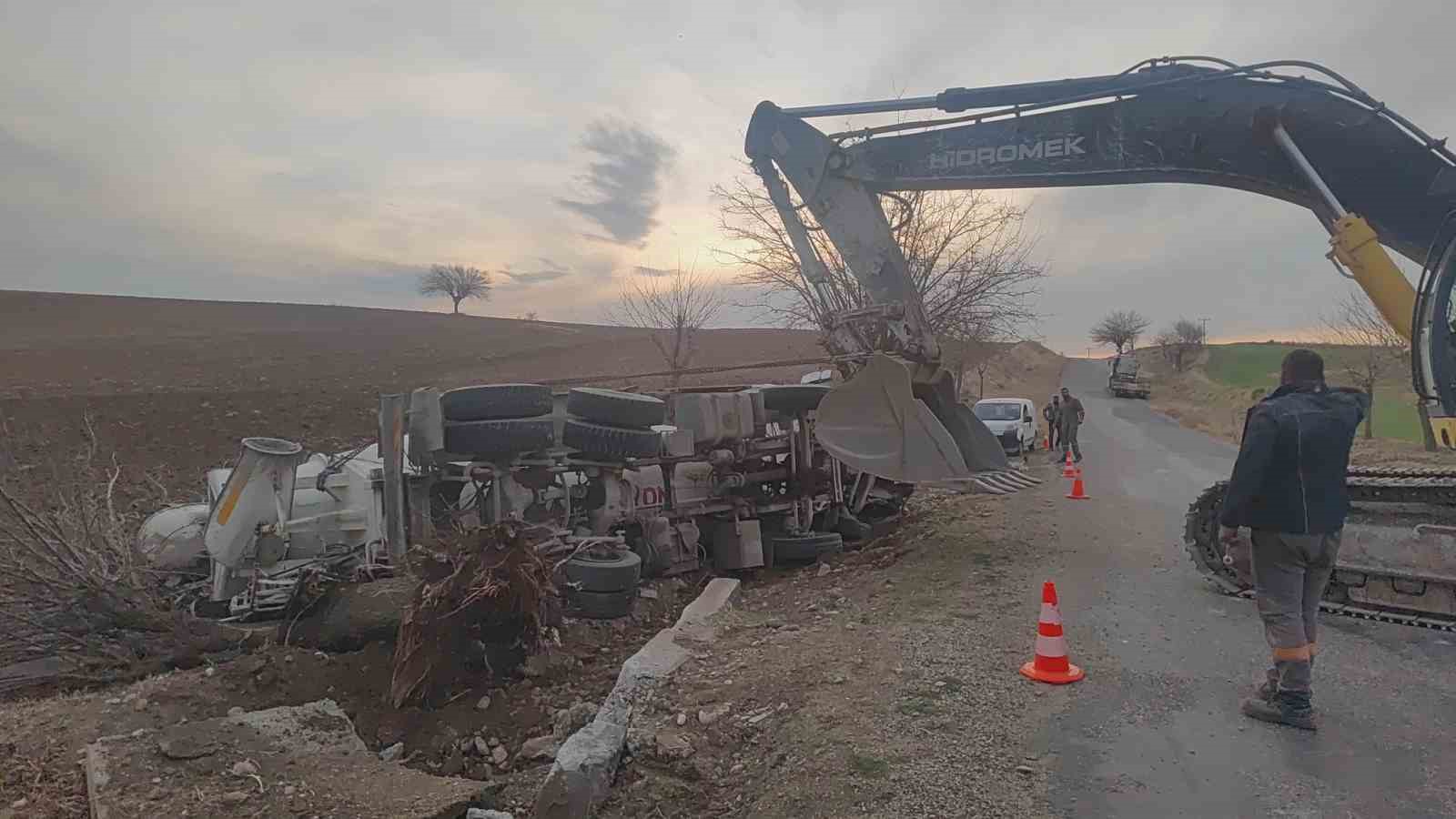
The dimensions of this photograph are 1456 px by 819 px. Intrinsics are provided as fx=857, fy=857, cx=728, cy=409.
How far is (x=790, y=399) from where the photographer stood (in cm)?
905

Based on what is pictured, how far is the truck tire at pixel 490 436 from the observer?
6738mm

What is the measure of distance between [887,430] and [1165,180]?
131 inches

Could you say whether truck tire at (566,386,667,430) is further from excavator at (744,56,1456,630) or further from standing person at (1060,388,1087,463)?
standing person at (1060,388,1087,463)

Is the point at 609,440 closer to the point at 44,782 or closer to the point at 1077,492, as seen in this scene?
the point at 44,782

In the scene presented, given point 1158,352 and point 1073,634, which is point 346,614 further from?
point 1158,352

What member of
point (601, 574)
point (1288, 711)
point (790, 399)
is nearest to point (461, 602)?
point (601, 574)

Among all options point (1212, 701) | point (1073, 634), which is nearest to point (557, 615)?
point (1073, 634)

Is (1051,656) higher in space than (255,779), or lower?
higher

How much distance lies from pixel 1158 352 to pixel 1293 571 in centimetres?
8479

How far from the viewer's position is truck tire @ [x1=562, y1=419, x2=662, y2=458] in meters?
7.09

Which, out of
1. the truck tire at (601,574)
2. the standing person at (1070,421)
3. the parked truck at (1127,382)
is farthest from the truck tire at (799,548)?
the parked truck at (1127,382)

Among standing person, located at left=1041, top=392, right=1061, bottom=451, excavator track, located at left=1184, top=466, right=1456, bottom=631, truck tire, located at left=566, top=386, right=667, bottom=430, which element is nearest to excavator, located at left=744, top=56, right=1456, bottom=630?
excavator track, located at left=1184, top=466, right=1456, bottom=631

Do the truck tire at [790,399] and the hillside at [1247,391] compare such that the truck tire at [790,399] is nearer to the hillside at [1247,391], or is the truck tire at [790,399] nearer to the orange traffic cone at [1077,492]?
the hillside at [1247,391]

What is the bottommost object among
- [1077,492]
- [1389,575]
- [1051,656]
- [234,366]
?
[1077,492]
